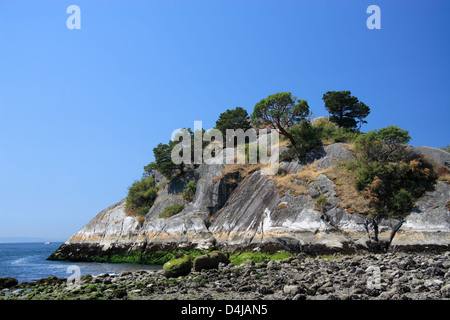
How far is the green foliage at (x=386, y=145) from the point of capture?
2556 cm

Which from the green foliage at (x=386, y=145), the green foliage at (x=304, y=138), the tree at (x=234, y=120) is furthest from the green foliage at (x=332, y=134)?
the tree at (x=234, y=120)

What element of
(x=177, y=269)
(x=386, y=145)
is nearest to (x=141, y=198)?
(x=177, y=269)

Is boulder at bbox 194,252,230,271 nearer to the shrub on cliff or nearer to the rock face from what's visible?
the rock face

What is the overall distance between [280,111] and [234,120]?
1892cm

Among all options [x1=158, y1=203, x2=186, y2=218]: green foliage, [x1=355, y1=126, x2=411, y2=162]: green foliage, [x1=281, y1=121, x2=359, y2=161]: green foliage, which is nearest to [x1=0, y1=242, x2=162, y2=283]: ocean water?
[x1=158, y1=203, x2=186, y2=218]: green foliage

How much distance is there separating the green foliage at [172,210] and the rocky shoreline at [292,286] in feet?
62.5

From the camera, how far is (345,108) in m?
43.7

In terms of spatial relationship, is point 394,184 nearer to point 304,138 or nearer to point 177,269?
point 304,138

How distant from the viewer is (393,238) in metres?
20.4

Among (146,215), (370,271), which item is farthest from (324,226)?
(146,215)

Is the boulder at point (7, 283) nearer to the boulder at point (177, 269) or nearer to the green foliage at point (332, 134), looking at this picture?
the boulder at point (177, 269)

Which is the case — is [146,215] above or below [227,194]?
below
